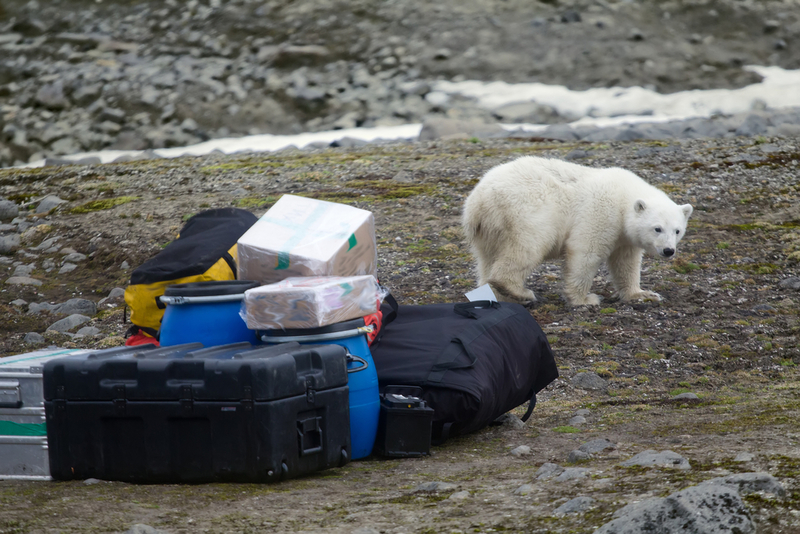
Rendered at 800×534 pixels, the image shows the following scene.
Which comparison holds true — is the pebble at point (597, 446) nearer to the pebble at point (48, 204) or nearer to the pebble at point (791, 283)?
the pebble at point (791, 283)

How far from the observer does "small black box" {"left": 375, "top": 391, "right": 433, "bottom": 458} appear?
3.64 m

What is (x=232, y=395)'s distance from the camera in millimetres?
3154

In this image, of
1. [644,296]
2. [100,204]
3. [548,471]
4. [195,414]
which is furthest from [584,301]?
[100,204]

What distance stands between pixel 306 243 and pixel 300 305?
0.75 m

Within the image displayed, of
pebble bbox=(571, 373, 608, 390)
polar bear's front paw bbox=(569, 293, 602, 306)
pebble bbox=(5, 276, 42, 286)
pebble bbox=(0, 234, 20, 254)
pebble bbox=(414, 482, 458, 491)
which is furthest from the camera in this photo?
pebble bbox=(0, 234, 20, 254)

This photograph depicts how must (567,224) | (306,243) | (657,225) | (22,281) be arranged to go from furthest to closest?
(22,281), (567,224), (657,225), (306,243)

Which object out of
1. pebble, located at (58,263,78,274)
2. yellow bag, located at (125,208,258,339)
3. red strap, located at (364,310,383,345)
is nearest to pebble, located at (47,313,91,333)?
pebble, located at (58,263,78,274)

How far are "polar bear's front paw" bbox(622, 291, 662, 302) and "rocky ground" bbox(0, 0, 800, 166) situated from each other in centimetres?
1575

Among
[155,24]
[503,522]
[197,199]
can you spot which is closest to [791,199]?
[197,199]

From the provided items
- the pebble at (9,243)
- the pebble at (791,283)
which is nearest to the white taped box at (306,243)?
the pebble at (791,283)

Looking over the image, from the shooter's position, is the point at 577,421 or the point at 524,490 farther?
the point at 577,421

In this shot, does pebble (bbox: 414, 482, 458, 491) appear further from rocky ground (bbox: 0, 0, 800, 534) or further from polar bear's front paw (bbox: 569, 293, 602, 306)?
polar bear's front paw (bbox: 569, 293, 602, 306)

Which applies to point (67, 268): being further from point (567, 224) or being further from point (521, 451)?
point (521, 451)

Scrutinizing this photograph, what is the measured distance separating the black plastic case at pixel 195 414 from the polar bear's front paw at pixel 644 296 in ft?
13.6
